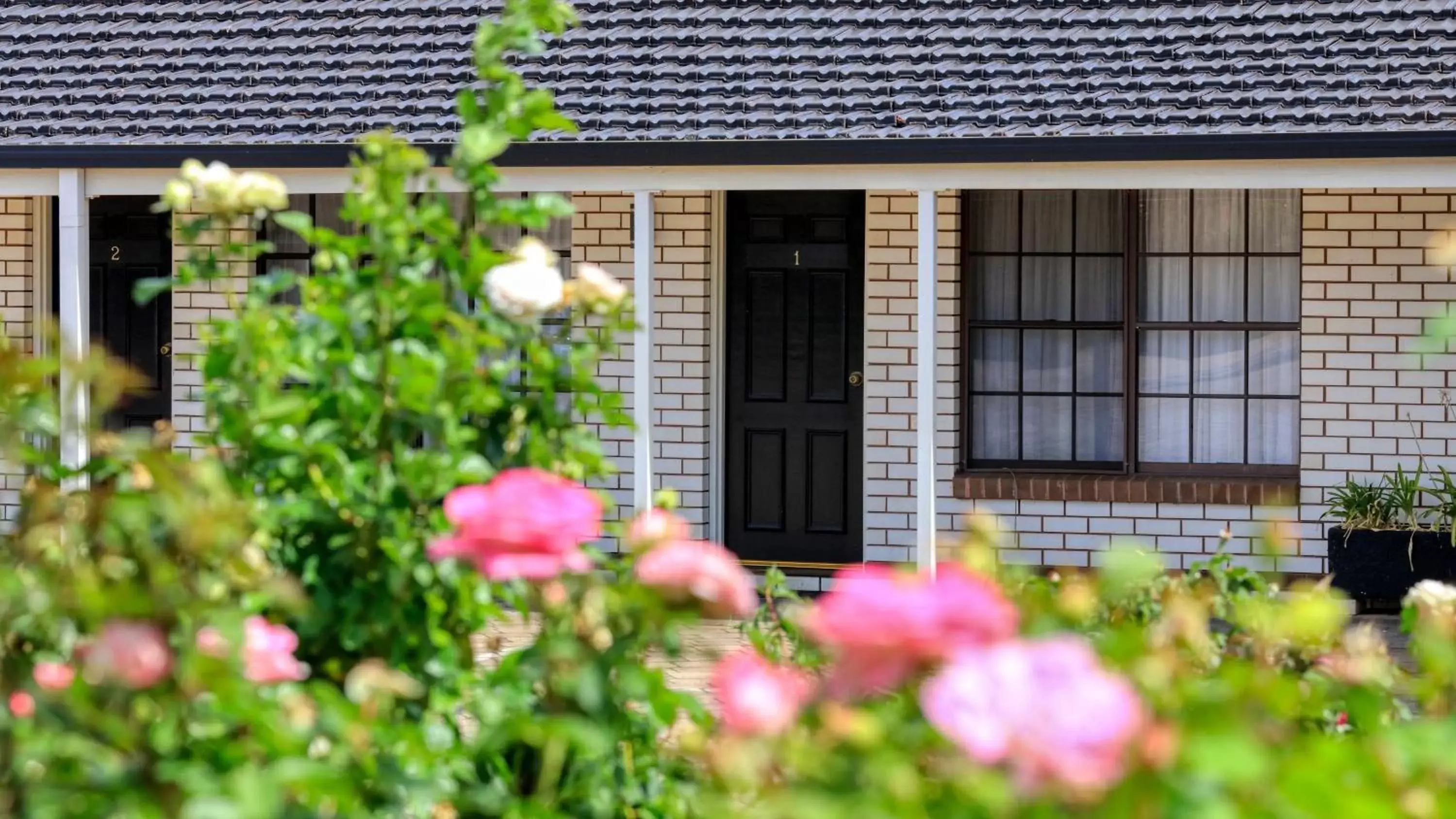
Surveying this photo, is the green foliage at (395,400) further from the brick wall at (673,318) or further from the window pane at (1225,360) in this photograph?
the window pane at (1225,360)

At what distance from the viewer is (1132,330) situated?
37.3 feet

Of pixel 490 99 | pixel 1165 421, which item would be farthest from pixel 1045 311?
pixel 490 99

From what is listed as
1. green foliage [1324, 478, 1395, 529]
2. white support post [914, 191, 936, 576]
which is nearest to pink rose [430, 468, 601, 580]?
white support post [914, 191, 936, 576]

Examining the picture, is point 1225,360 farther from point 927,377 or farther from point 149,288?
point 149,288

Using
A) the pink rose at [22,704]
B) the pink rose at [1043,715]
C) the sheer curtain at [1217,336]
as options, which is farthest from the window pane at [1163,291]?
the pink rose at [1043,715]

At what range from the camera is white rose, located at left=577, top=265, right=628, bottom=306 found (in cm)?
327

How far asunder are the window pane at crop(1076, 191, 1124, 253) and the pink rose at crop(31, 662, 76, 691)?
9.38 m

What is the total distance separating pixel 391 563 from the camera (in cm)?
302

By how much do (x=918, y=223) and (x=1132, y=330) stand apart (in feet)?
5.10

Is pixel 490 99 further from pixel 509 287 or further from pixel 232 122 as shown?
pixel 232 122

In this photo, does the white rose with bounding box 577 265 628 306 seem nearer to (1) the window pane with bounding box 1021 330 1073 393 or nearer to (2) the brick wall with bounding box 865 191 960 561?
(2) the brick wall with bounding box 865 191 960 561

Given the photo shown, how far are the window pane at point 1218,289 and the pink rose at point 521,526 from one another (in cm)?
929

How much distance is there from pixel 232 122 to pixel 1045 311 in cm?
486

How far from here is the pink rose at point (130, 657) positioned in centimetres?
237
